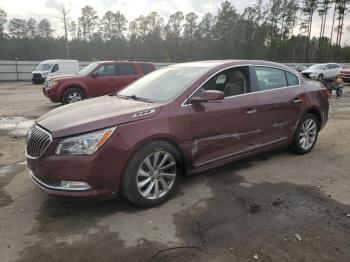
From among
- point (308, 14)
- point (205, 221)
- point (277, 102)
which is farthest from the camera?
point (308, 14)

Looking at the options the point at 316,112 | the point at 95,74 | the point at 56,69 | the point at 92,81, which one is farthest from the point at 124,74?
the point at 56,69

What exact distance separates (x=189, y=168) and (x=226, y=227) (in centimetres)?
97

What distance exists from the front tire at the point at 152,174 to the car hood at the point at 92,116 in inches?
16.2

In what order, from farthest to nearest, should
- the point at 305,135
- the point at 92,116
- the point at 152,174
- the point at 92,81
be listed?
the point at 92,81 → the point at 305,135 → the point at 152,174 → the point at 92,116

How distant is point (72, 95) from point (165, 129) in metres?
8.65

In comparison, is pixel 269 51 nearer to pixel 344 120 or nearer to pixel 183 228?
pixel 344 120

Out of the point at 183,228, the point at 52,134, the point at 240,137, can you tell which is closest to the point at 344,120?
the point at 240,137

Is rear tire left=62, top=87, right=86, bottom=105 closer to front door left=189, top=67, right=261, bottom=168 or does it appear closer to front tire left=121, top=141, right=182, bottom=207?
front door left=189, top=67, right=261, bottom=168

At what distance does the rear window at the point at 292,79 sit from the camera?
551 centimetres

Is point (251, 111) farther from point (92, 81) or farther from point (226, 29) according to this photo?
point (226, 29)

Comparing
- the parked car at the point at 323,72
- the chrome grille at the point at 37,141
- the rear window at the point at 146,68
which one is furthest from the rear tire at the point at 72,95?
the parked car at the point at 323,72

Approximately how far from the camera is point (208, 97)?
13.2ft

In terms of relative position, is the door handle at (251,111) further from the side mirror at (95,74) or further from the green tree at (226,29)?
the green tree at (226,29)

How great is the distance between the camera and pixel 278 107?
201 inches
